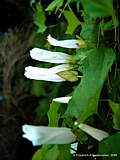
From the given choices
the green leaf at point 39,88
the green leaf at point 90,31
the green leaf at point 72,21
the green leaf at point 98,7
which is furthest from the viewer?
the green leaf at point 39,88

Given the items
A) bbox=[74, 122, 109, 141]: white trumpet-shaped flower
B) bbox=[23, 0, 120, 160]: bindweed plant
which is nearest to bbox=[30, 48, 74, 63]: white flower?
bbox=[23, 0, 120, 160]: bindweed plant

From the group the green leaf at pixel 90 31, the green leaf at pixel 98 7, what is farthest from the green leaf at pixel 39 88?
the green leaf at pixel 98 7

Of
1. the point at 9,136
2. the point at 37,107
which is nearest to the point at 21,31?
the point at 37,107

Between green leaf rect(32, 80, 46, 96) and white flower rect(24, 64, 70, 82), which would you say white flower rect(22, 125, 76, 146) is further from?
green leaf rect(32, 80, 46, 96)

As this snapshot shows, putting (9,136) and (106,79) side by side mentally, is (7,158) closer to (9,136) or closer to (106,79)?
(9,136)

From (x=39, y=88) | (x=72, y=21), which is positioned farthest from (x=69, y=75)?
(x=39, y=88)

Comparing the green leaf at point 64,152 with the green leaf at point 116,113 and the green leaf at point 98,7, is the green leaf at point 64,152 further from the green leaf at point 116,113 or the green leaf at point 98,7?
the green leaf at point 98,7
